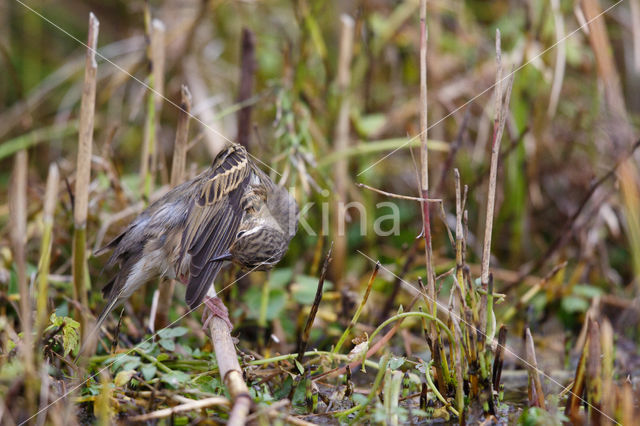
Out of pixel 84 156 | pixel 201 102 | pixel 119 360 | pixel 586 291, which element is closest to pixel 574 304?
pixel 586 291

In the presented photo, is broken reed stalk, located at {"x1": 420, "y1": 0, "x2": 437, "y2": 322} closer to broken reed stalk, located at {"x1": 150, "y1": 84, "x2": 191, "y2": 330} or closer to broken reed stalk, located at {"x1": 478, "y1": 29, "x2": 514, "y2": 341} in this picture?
broken reed stalk, located at {"x1": 478, "y1": 29, "x2": 514, "y2": 341}

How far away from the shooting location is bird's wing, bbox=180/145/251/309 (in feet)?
8.41

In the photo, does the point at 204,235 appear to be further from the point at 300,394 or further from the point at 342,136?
the point at 342,136

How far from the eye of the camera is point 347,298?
309 centimetres

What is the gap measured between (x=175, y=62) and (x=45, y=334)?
9.60 feet

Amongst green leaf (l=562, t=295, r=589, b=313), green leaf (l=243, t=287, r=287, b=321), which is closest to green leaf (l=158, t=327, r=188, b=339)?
green leaf (l=243, t=287, r=287, b=321)

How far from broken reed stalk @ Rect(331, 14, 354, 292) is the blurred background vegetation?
37 mm

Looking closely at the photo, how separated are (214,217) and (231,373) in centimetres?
90

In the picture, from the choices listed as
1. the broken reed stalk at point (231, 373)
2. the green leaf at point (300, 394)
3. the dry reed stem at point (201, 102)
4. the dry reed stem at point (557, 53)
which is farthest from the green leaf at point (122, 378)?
the dry reed stem at point (557, 53)

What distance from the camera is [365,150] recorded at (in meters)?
3.62

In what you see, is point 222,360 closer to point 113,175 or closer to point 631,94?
point 113,175

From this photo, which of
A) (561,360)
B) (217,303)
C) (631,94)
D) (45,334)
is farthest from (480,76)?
(45,334)

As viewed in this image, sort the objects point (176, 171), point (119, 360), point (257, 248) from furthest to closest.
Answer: point (176, 171) < point (257, 248) < point (119, 360)

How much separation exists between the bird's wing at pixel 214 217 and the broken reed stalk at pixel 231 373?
199 mm
